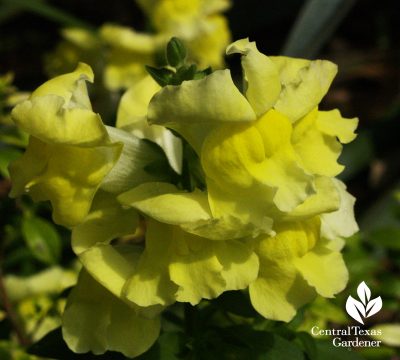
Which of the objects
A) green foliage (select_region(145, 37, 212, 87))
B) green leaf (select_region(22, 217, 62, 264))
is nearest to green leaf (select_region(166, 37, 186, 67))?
green foliage (select_region(145, 37, 212, 87))

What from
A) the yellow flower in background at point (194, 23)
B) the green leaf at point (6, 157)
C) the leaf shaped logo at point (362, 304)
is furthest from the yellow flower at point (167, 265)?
the yellow flower in background at point (194, 23)

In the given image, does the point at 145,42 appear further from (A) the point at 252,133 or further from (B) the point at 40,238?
(A) the point at 252,133

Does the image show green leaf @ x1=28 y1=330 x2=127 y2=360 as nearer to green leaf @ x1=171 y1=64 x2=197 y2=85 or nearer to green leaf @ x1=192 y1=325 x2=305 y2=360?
green leaf @ x1=192 y1=325 x2=305 y2=360

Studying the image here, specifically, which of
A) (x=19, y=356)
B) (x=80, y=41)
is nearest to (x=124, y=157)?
(x=19, y=356)

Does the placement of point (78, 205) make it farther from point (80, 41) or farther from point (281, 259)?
point (80, 41)

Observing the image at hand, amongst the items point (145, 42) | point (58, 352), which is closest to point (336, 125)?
point (58, 352)
